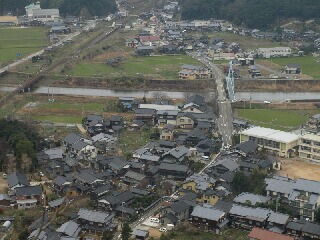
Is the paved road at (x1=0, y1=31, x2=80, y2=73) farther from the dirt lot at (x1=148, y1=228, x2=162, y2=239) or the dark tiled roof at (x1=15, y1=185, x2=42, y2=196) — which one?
the dirt lot at (x1=148, y1=228, x2=162, y2=239)

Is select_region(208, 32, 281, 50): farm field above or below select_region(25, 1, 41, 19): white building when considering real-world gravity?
below

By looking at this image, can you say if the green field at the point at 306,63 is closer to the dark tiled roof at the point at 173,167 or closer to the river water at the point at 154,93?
the river water at the point at 154,93

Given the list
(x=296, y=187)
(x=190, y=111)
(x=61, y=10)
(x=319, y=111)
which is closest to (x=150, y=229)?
(x=296, y=187)

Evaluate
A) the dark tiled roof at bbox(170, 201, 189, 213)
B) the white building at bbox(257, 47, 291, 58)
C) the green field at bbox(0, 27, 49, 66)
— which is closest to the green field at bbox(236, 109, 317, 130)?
the dark tiled roof at bbox(170, 201, 189, 213)

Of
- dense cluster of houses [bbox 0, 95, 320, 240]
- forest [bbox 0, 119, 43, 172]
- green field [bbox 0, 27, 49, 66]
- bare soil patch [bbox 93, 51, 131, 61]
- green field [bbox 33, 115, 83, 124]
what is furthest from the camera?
green field [bbox 0, 27, 49, 66]

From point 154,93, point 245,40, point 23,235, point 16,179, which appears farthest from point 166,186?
point 245,40
